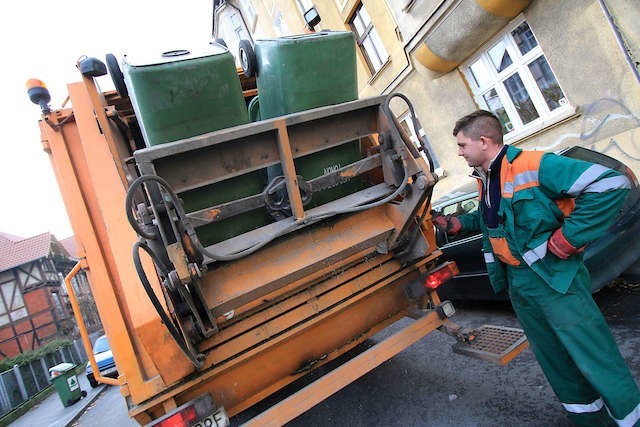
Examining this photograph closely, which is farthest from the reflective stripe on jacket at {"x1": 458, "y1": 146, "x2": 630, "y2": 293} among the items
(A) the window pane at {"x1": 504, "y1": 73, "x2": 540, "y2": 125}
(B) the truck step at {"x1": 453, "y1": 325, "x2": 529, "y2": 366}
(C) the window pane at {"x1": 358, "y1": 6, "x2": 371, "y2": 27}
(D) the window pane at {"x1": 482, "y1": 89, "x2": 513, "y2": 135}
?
(C) the window pane at {"x1": 358, "y1": 6, "x2": 371, "y2": 27}

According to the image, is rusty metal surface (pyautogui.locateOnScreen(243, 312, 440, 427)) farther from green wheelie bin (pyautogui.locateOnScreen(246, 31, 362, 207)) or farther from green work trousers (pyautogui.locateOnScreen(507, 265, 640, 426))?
green wheelie bin (pyautogui.locateOnScreen(246, 31, 362, 207))

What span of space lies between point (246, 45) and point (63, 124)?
1.36 m

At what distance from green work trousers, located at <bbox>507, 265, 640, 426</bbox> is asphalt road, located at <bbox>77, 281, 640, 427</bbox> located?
1.16 feet

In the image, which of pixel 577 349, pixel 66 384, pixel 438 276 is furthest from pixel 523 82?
pixel 66 384

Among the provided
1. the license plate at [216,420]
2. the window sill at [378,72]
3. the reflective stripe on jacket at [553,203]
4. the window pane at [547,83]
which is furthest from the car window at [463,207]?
the window sill at [378,72]

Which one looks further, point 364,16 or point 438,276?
point 364,16

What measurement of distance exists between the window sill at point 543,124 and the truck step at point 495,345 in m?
4.52

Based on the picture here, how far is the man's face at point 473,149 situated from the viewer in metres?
2.19

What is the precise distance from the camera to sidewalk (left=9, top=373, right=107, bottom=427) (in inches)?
316

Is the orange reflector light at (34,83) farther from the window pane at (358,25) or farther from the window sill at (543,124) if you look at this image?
the window pane at (358,25)

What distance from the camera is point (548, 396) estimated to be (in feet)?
8.66

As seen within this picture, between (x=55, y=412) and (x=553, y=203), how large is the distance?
11560 millimetres

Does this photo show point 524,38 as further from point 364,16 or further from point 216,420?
point 216,420

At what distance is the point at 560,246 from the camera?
1.88m
